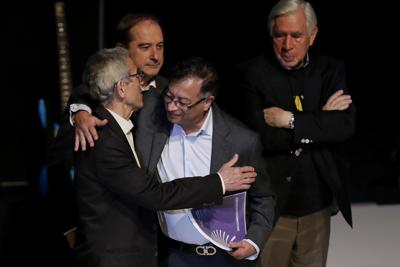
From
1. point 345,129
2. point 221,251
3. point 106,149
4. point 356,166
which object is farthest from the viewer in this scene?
point 356,166

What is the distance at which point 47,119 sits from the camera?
598 cm

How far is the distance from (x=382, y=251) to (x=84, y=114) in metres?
2.38

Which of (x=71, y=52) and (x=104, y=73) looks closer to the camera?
(x=104, y=73)

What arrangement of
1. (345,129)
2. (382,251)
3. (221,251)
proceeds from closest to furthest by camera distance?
(221,251) → (345,129) → (382,251)

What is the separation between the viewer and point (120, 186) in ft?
10.2

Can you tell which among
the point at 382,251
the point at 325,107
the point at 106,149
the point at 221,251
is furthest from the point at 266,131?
the point at 382,251

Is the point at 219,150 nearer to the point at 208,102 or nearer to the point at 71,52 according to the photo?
the point at 208,102

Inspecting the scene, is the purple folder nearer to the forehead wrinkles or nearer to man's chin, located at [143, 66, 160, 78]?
man's chin, located at [143, 66, 160, 78]

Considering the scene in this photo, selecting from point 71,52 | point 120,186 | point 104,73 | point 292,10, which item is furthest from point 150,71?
point 71,52

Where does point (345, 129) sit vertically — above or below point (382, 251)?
above

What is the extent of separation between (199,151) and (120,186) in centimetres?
37

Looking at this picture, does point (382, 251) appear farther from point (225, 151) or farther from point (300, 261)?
point (225, 151)

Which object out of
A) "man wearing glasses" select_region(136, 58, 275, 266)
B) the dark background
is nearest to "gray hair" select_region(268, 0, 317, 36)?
"man wearing glasses" select_region(136, 58, 275, 266)

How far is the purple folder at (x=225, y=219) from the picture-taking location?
10.6 feet
